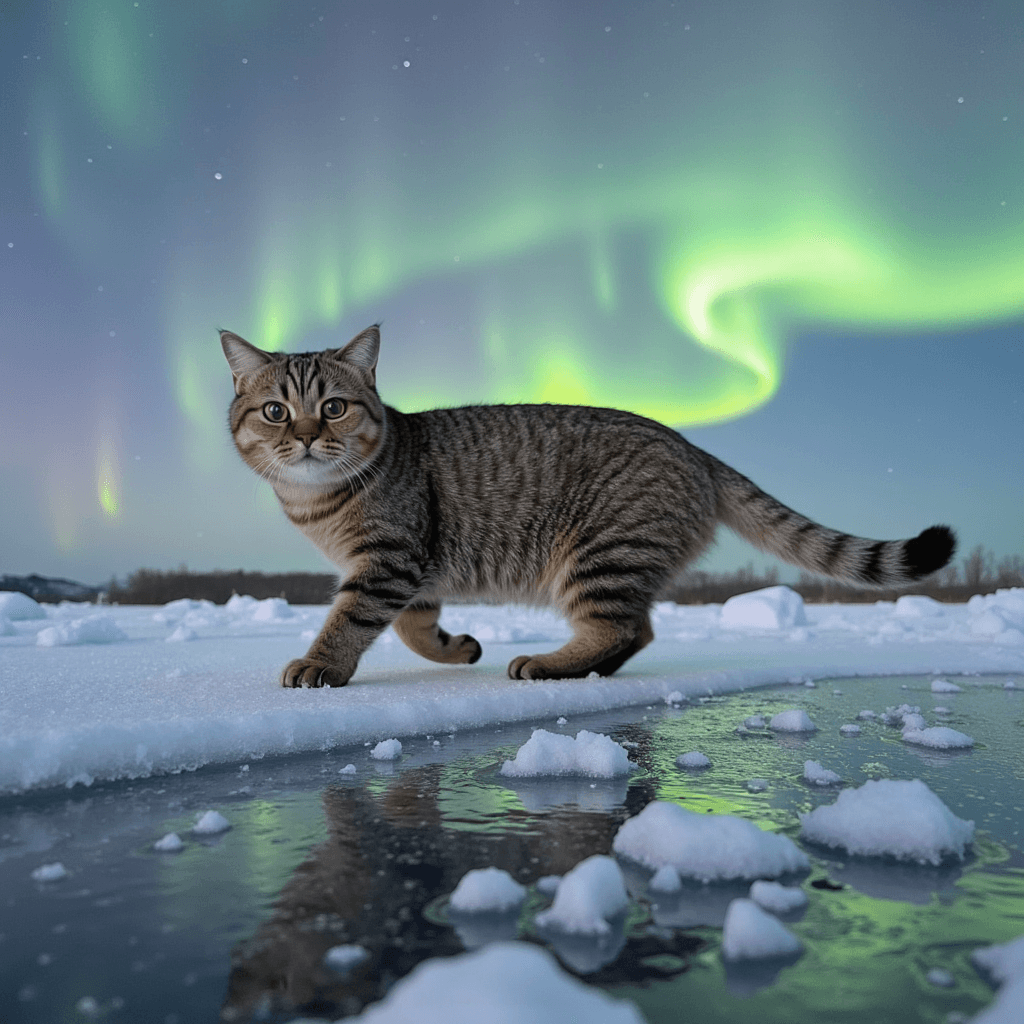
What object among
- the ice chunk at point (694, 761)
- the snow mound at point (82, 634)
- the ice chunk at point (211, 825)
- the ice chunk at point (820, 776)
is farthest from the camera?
the snow mound at point (82, 634)

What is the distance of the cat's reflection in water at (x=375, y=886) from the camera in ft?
3.00

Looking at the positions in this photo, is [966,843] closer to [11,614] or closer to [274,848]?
[274,848]

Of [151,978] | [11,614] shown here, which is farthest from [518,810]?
[11,614]

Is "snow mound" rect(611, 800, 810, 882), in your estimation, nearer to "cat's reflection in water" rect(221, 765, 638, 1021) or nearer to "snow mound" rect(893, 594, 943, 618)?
"cat's reflection in water" rect(221, 765, 638, 1021)

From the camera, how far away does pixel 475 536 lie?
394 cm

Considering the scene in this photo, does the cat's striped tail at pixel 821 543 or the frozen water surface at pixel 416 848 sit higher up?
the cat's striped tail at pixel 821 543

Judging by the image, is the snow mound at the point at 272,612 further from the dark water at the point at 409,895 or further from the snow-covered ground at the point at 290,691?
the dark water at the point at 409,895

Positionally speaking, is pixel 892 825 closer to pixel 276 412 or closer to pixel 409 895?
pixel 409 895

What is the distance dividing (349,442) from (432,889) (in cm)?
263

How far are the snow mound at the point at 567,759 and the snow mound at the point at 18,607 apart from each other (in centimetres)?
757

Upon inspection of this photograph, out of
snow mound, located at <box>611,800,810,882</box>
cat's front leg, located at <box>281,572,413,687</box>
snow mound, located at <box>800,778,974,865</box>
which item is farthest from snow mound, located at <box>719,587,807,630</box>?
snow mound, located at <box>611,800,810,882</box>

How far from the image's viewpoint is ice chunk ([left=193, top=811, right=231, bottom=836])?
1.50 meters

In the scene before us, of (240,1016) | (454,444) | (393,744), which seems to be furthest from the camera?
(454,444)

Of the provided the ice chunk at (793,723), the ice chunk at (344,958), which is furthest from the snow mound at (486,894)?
the ice chunk at (793,723)
